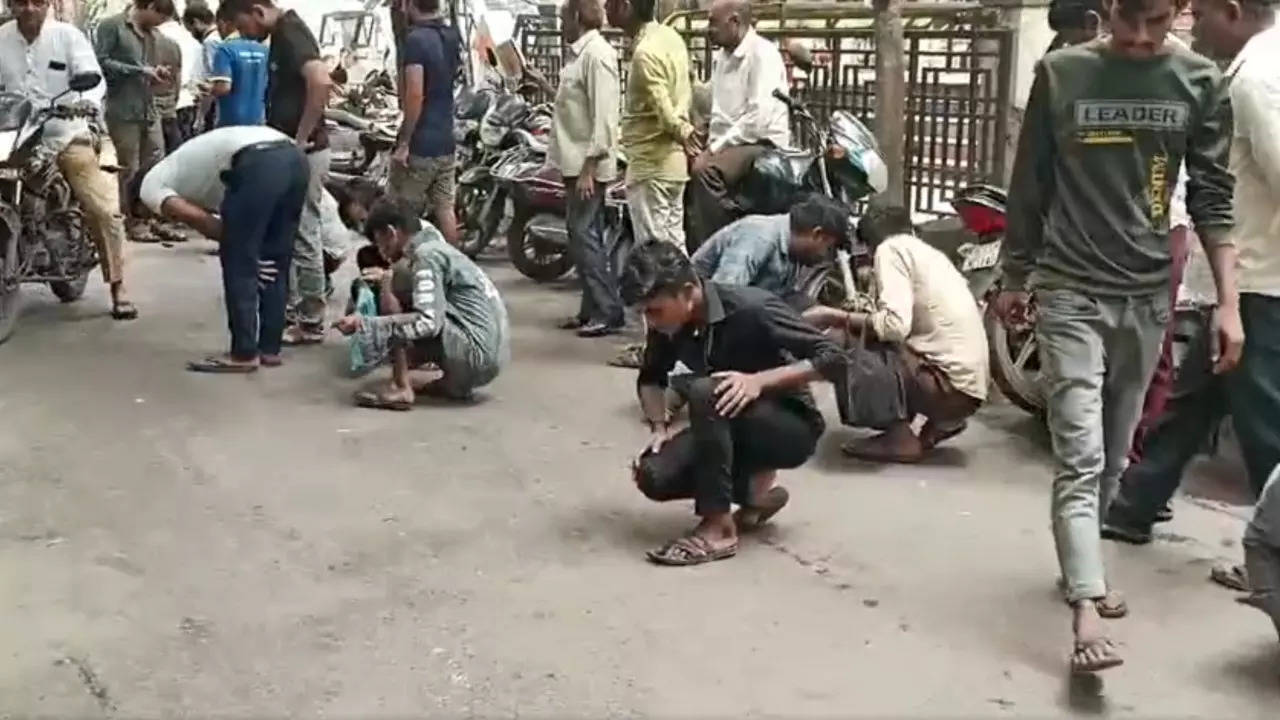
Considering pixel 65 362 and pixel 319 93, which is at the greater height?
pixel 319 93

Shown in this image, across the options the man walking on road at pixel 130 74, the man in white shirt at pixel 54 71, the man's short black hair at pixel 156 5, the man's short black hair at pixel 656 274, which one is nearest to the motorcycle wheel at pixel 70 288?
the man in white shirt at pixel 54 71

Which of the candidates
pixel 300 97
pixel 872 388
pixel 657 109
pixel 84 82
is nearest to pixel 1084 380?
pixel 872 388

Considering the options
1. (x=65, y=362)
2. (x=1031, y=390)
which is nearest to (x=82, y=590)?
(x=65, y=362)

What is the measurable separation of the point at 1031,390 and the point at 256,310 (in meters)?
3.76

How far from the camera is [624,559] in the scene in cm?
493

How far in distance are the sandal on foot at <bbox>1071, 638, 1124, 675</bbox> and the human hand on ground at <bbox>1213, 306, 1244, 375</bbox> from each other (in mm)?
881

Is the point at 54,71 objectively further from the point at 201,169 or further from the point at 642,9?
the point at 642,9

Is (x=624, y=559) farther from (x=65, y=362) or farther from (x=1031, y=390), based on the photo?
(x=65, y=362)

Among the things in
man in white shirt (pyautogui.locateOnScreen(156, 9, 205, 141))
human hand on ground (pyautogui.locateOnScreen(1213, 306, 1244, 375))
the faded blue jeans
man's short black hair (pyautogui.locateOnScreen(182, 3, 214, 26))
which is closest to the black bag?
the faded blue jeans

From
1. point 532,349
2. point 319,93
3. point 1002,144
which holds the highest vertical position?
point 319,93

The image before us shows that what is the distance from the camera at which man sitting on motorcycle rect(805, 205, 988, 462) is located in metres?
5.98

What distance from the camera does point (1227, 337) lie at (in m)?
4.11

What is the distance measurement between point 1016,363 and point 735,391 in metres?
2.27

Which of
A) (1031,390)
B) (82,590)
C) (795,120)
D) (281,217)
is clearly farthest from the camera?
(795,120)
